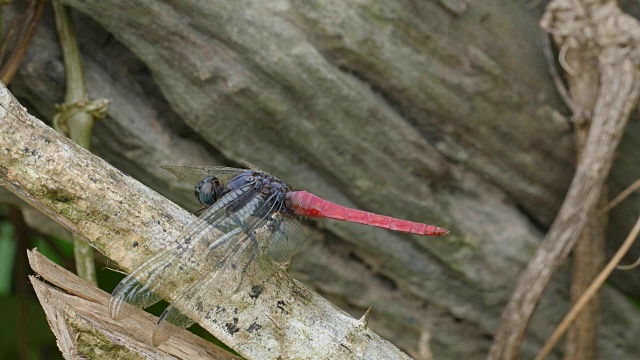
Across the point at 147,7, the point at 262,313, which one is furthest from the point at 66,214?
the point at 147,7

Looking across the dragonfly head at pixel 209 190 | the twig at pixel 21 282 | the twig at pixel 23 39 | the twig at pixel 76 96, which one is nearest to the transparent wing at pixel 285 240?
the dragonfly head at pixel 209 190

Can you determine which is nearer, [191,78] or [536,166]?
[191,78]

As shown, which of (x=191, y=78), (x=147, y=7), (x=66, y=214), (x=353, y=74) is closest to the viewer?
(x=66, y=214)

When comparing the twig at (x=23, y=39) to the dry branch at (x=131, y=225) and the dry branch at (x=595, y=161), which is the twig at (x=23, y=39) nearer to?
the dry branch at (x=131, y=225)

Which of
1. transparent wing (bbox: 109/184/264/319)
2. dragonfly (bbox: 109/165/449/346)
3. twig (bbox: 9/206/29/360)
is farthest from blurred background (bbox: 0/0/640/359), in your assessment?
transparent wing (bbox: 109/184/264/319)

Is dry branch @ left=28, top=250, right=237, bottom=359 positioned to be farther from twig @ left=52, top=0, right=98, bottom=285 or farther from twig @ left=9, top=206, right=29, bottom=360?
twig @ left=9, top=206, right=29, bottom=360

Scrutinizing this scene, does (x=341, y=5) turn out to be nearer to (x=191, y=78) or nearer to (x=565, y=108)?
(x=191, y=78)
